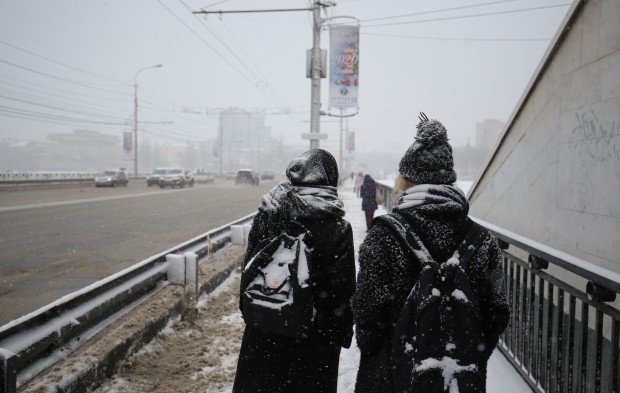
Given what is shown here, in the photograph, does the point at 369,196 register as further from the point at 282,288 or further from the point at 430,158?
the point at 430,158

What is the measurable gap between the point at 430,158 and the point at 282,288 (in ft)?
3.45

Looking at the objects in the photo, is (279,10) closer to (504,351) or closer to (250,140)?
(504,351)

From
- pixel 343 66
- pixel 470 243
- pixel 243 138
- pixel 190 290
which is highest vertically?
pixel 243 138

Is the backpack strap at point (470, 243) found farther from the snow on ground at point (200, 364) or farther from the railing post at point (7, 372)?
the railing post at point (7, 372)

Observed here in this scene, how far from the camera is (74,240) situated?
1204 cm

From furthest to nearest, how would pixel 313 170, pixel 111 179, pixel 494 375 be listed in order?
pixel 111 179, pixel 494 375, pixel 313 170

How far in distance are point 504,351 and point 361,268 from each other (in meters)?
3.21

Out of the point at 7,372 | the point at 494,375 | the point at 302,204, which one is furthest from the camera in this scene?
the point at 494,375

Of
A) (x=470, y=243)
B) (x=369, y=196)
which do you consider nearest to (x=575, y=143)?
(x=470, y=243)

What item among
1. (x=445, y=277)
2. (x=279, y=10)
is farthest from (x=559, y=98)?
(x=279, y=10)

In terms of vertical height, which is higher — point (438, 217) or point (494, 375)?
point (438, 217)

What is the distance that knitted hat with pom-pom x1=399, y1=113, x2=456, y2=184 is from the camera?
6.84 ft

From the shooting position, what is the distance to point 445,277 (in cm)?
182

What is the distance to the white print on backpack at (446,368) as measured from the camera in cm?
177
